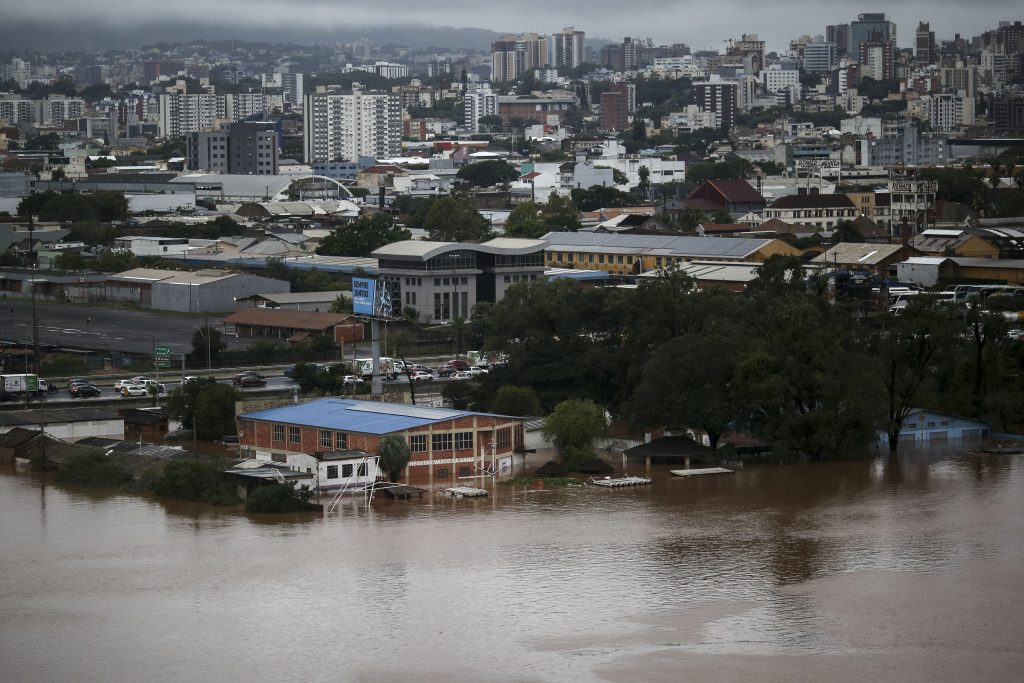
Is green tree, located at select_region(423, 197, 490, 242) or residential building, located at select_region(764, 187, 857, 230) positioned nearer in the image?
green tree, located at select_region(423, 197, 490, 242)

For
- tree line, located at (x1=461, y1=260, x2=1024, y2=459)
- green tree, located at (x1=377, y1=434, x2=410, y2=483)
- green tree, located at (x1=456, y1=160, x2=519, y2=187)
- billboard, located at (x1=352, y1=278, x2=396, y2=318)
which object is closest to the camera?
green tree, located at (x1=377, y1=434, x2=410, y2=483)

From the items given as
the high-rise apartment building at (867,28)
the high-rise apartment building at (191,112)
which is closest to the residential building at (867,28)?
the high-rise apartment building at (867,28)

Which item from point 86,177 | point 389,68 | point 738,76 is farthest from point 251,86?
point 86,177

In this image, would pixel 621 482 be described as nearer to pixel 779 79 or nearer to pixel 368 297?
pixel 368 297

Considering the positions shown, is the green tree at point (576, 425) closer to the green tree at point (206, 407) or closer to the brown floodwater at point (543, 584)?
the brown floodwater at point (543, 584)

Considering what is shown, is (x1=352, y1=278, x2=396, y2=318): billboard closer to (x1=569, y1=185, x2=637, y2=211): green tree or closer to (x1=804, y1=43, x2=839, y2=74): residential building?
(x1=569, y1=185, x2=637, y2=211): green tree

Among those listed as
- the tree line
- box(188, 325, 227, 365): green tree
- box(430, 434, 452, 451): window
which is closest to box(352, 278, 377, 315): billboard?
the tree line
